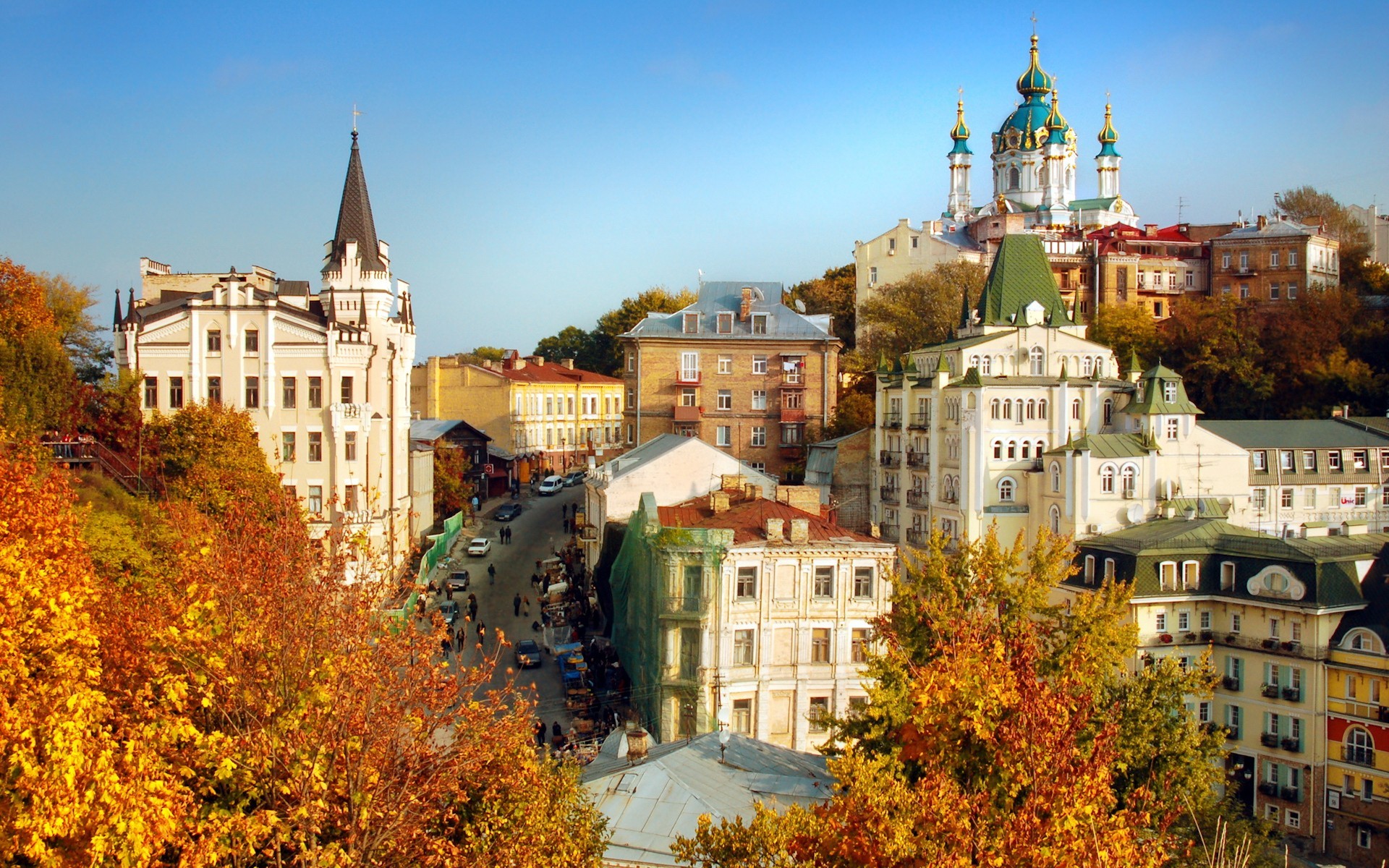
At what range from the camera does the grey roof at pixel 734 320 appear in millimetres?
66250

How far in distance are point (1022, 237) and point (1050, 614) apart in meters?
40.7

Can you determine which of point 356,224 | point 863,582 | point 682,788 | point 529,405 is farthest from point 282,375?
point 529,405

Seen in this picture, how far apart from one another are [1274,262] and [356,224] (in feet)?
205

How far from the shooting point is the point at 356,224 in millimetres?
47875

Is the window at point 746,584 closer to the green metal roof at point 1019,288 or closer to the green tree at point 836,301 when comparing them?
the green metal roof at point 1019,288

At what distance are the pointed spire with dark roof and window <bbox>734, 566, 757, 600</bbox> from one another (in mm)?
20581

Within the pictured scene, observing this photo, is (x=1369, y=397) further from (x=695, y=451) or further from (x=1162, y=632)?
(x=695, y=451)

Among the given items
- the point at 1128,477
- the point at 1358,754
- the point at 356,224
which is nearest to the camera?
the point at 1358,754

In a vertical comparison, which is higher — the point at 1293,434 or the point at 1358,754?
the point at 1293,434

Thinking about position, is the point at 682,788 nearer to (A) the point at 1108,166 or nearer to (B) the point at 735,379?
(B) the point at 735,379

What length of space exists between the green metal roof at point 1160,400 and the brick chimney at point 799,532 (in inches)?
986

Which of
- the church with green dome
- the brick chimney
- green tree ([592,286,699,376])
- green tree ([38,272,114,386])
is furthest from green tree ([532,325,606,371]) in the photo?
the brick chimney

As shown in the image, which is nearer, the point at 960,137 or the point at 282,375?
the point at 282,375

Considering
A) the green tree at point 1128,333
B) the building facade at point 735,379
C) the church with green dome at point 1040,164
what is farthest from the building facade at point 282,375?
the church with green dome at point 1040,164
